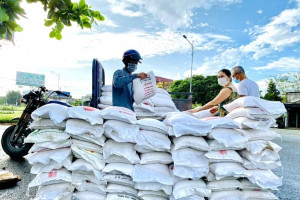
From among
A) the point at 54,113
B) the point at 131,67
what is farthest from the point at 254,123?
the point at 54,113

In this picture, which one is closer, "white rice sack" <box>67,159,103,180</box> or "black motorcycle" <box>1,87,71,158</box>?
"white rice sack" <box>67,159,103,180</box>

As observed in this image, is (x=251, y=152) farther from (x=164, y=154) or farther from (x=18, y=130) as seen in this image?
(x=18, y=130)

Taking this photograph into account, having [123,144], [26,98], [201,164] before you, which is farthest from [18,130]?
[201,164]

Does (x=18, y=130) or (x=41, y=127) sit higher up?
(x=41, y=127)

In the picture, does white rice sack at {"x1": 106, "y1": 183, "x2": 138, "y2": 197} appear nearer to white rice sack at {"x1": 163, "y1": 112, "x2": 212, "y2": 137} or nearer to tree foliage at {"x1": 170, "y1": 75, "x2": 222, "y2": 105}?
white rice sack at {"x1": 163, "y1": 112, "x2": 212, "y2": 137}

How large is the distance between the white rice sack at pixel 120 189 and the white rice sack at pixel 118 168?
0.41 feet

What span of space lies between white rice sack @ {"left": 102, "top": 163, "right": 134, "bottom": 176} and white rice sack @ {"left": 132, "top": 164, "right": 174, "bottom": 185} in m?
0.05

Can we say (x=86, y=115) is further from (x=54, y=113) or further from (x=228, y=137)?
(x=228, y=137)

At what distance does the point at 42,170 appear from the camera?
6.14 ft

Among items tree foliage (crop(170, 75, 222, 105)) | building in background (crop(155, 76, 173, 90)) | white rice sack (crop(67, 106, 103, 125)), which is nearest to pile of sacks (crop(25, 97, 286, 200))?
white rice sack (crop(67, 106, 103, 125))

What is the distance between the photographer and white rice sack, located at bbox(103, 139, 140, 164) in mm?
1792

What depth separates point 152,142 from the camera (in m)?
1.83

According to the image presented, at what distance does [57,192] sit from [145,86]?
1.41m

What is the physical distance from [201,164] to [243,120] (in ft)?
2.12
